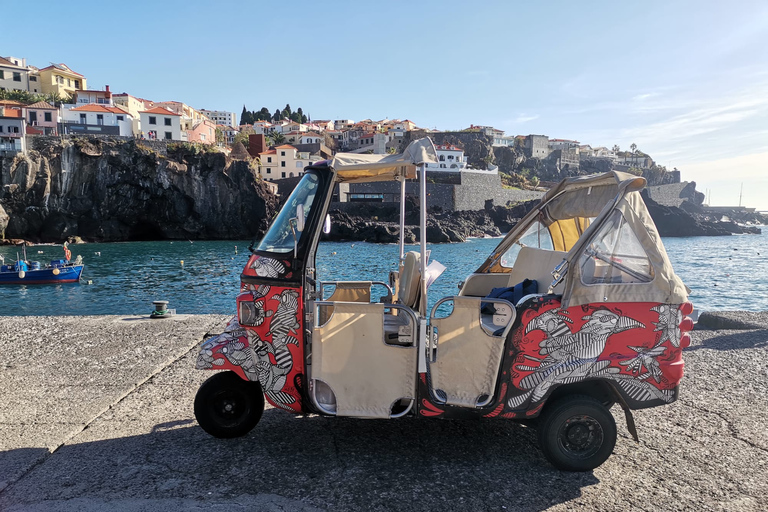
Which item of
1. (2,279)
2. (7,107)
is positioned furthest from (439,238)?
(7,107)

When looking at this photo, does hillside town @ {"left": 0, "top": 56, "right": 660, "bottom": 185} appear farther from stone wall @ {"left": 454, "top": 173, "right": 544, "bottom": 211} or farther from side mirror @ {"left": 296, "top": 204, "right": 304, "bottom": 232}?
side mirror @ {"left": 296, "top": 204, "right": 304, "bottom": 232}

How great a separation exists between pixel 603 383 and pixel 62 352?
8.49 meters

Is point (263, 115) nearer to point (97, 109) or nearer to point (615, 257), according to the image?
point (97, 109)

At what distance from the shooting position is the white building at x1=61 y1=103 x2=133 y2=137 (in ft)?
263

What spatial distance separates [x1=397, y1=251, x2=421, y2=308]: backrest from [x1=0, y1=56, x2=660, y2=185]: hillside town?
261ft

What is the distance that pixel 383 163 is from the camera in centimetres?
514

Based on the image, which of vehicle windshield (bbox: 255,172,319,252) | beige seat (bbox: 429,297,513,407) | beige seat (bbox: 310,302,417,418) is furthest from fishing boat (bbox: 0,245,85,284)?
beige seat (bbox: 429,297,513,407)

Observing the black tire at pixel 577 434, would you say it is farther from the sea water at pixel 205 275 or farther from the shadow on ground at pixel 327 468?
the sea water at pixel 205 275

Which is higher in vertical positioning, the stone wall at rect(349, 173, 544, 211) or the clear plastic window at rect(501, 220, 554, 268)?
the stone wall at rect(349, 173, 544, 211)

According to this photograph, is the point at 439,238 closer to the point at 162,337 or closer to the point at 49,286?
the point at 49,286

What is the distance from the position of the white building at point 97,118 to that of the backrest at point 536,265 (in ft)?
286

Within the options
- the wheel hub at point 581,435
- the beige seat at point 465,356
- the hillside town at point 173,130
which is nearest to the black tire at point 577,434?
the wheel hub at point 581,435

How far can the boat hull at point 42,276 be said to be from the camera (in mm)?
36250

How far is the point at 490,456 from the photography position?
198 inches
